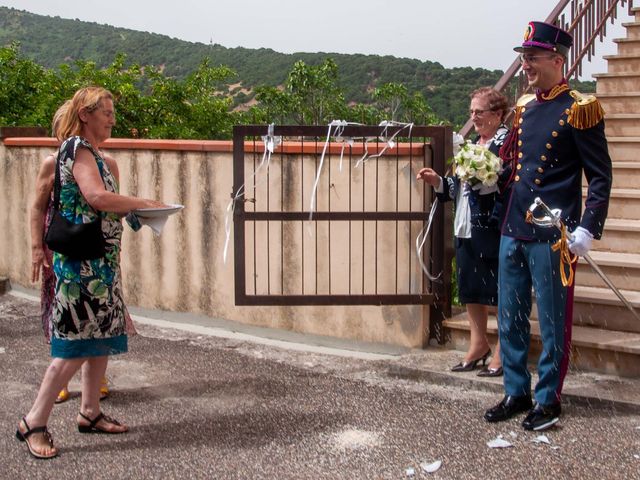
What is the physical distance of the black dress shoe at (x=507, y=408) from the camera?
5398 mm

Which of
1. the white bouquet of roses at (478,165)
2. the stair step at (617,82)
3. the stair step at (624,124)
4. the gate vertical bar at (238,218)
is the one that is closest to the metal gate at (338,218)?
the gate vertical bar at (238,218)

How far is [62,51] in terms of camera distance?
44062 mm

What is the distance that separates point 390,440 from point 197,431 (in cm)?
107

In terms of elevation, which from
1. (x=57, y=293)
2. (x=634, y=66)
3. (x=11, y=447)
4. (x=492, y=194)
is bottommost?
(x=11, y=447)

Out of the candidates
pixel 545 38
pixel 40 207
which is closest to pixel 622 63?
pixel 545 38

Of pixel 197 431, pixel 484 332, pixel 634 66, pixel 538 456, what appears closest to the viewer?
pixel 538 456

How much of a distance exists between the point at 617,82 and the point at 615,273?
3354 mm

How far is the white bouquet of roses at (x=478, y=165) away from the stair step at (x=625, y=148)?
337cm

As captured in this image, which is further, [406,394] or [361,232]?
[361,232]

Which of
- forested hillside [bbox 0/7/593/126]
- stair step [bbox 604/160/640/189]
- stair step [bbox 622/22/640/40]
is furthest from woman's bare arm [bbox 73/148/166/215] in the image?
forested hillside [bbox 0/7/593/126]

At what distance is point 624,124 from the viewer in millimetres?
8891

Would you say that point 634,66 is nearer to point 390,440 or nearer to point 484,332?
point 484,332

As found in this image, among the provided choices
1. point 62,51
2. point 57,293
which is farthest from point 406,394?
point 62,51

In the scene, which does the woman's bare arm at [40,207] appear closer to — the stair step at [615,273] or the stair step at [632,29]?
the stair step at [615,273]
